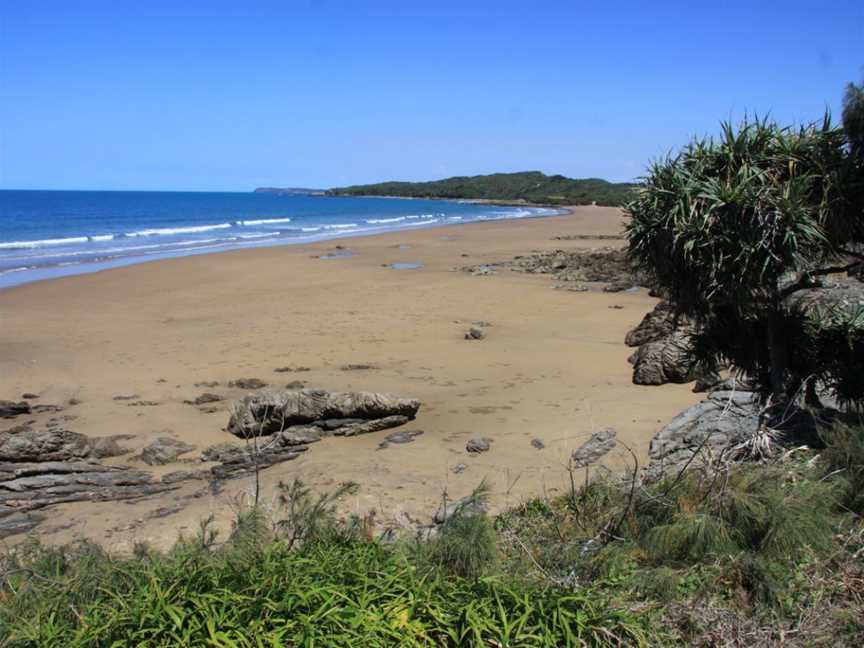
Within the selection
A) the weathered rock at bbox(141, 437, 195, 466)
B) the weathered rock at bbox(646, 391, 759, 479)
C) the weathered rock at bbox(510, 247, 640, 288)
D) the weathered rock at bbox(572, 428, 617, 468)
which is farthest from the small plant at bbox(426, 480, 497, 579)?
the weathered rock at bbox(510, 247, 640, 288)

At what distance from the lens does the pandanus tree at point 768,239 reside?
21.5ft

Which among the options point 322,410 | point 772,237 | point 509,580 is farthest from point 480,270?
point 509,580

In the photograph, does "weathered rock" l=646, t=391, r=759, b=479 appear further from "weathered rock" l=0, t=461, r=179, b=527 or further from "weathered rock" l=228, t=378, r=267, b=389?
"weathered rock" l=228, t=378, r=267, b=389

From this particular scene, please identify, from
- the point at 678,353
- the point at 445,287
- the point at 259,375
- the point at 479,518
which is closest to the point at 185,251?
the point at 445,287

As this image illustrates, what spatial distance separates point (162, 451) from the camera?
A: 8875 millimetres

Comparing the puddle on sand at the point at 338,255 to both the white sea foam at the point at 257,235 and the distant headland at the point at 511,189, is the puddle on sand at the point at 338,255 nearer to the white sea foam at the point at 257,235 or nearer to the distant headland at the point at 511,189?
the white sea foam at the point at 257,235

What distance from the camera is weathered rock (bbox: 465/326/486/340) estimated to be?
14828mm

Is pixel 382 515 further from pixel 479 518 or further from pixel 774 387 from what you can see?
pixel 774 387

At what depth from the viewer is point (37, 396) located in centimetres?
1153

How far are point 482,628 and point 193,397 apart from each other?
9.24 m

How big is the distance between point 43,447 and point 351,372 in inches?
198

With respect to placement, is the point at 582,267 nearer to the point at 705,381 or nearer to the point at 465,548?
the point at 705,381

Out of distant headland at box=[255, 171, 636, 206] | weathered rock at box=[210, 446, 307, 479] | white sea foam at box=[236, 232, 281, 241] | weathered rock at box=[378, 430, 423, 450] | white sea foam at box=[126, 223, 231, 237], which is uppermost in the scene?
distant headland at box=[255, 171, 636, 206]

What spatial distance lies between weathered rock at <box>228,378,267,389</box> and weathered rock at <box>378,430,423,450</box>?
3429 millimetres
